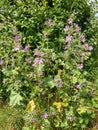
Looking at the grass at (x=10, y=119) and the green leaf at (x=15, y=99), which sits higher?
the green leaf at (x=15, y=99)

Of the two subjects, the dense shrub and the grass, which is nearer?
the dense shrub

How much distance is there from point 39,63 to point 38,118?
2.02 feet

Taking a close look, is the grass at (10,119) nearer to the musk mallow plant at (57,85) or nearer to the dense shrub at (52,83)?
the dense shrub at (52,83)

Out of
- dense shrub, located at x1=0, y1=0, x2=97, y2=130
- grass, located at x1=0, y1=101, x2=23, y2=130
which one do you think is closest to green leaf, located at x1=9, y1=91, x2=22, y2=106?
dense shrub, located at x1=0, y1=0, x2=97, y2=130

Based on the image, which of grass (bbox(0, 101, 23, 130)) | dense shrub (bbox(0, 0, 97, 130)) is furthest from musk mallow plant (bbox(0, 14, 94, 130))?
grass (bbox(0, 101, 23, 130))

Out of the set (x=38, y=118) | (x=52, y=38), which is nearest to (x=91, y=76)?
(x=52, y=38)

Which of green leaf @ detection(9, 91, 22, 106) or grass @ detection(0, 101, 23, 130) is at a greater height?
green leaf @ detection(9, 91, 22, 106)

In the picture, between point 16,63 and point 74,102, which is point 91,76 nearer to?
point 74,102

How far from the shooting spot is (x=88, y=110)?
13.4ft

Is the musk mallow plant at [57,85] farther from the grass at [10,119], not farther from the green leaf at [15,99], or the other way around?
the grass at [10,119]

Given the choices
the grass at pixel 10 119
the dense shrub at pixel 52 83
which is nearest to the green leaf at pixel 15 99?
the dense shrub at pixel 52 83

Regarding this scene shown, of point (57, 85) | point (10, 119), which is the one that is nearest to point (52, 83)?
point (57, 85)

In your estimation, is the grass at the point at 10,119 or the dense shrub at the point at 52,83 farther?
the grass at the point at 10,119

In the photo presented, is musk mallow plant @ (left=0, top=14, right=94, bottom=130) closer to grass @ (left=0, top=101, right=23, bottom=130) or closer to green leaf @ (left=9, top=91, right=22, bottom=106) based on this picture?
green leaf @ (left=9, top=91, right=22, bottom=106)
